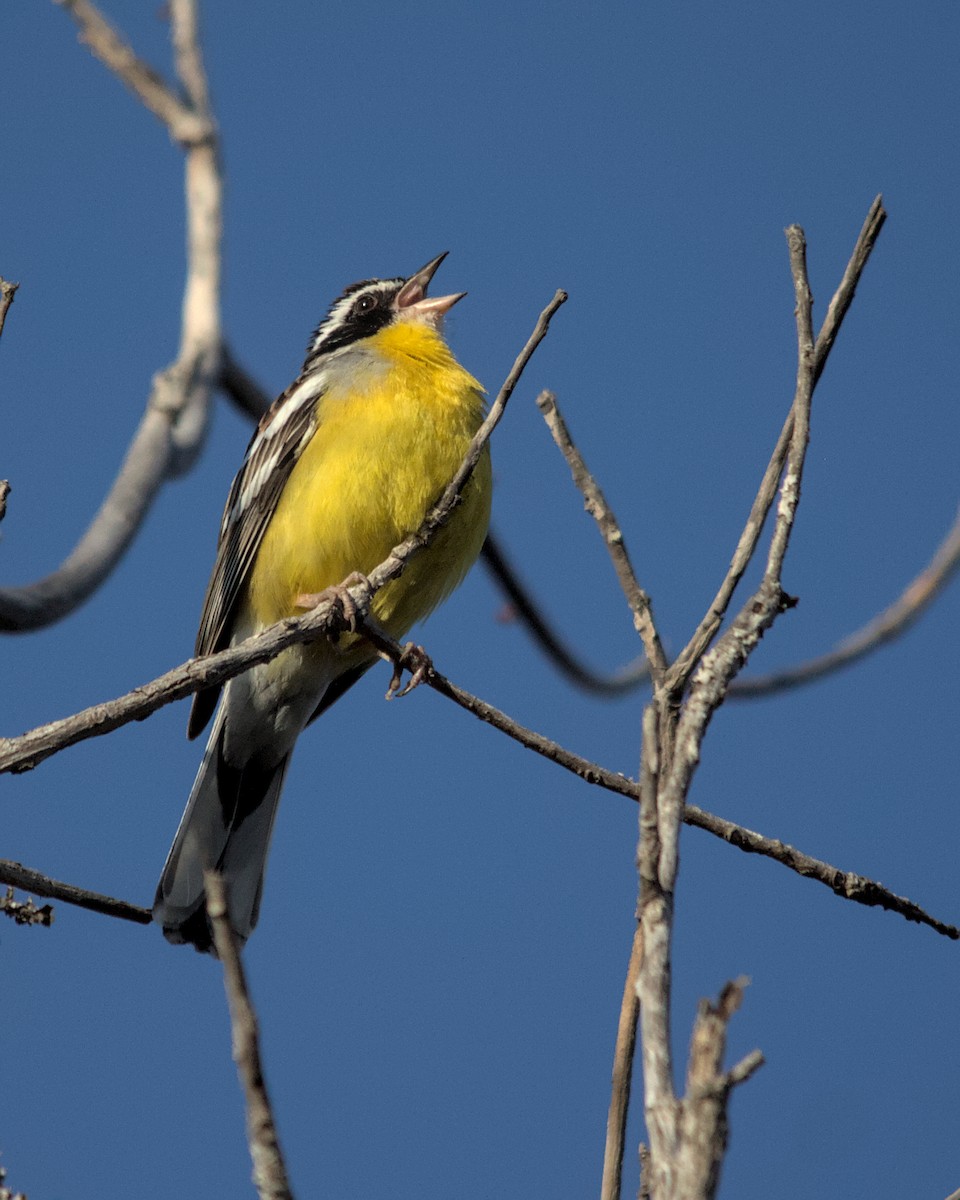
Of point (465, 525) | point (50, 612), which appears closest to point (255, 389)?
point (465, 525)

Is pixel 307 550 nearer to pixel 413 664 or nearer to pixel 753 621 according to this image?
→ pixel 413 664

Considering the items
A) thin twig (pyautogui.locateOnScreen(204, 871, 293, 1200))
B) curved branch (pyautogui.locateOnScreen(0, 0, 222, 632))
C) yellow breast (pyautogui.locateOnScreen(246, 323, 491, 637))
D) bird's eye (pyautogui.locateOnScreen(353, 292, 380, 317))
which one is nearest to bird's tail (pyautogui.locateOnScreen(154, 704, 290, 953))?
yellow breast (pyautogui.locateOnScreen(246, 323, 491, 637))

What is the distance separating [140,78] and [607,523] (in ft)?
4.64

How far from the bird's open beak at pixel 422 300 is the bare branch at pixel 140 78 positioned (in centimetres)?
434

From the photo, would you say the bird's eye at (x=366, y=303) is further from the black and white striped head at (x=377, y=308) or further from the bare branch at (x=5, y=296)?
the bare branch at (x=5, y=296)

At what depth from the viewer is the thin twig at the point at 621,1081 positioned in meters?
2.38

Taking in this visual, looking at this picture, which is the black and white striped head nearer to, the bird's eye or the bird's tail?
the bird's eye

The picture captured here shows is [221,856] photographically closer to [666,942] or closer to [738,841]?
[738,841]

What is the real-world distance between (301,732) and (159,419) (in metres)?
3.66

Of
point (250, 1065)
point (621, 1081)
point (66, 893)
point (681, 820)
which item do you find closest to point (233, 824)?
point (66, 893)

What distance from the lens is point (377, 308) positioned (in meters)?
7.58

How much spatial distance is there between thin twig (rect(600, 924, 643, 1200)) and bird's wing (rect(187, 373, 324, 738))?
4090 mm

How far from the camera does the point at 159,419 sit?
121 inches

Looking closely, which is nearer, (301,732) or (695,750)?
(695,750)
